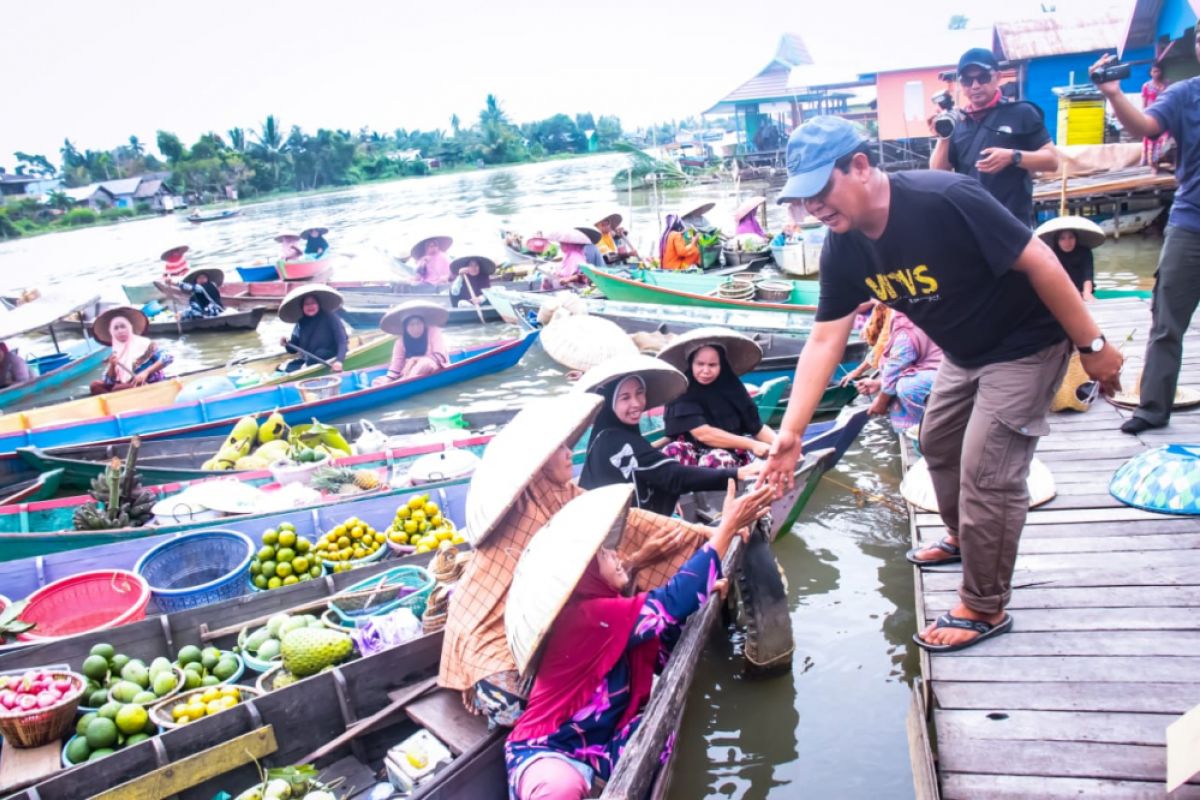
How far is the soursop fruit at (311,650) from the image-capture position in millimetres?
3322

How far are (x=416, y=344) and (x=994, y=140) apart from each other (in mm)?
6150

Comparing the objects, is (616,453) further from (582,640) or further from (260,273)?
(260,273)

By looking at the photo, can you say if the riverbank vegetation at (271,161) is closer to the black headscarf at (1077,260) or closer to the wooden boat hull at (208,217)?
the wooden boat hull at (208,217)

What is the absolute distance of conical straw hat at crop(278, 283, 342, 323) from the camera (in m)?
8.43

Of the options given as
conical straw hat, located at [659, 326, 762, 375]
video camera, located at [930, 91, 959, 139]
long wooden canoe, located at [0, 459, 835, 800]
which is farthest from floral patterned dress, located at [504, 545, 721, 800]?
video camera, located at [930, 91, 959, 139]

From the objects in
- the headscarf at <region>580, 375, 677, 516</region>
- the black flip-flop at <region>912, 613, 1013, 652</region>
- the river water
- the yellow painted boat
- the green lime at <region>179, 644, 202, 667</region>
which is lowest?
the river water

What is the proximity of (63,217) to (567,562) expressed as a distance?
61.0 meters

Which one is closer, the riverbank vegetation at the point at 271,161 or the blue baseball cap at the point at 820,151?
the blue baseball cap at the point at 820,151

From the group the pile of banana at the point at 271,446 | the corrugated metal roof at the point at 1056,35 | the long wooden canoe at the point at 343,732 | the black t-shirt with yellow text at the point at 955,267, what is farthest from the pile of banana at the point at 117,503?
the corrugated metal roof at the point at 1056,35

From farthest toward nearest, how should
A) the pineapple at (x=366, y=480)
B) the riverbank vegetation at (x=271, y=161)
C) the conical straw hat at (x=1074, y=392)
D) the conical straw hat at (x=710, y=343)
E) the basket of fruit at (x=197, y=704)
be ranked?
the riverbank vegetation at (x=271, y=161) → the pineapple at (x=366, y=480) → the conical straw hat at (x=1074, y=392) → the conical straw hat at (x=710, y=343) → the basket of fruit at (x=197, y=704)

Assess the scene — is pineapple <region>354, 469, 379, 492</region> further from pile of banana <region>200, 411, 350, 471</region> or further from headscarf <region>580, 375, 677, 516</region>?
headscarf <region>580, 375, 677, 516</region>

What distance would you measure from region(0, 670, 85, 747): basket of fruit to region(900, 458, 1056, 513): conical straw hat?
3.58 m

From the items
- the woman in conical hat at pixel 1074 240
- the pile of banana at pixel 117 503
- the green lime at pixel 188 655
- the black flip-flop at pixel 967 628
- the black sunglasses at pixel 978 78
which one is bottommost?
the green lime at pixel 188 655

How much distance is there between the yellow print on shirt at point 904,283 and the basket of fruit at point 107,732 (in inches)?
119
